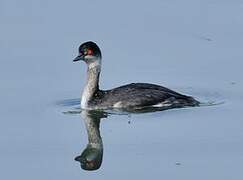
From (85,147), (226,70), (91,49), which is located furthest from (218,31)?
(85,147)

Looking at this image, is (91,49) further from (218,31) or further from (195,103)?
(218,31)

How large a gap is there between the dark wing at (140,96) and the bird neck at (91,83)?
0.62 ft

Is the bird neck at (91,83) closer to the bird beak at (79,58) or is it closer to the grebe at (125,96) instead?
the grebe at (125,96)

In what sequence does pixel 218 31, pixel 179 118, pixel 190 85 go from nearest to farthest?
pixel 179 118, pixel 190 85, pixel 218 31

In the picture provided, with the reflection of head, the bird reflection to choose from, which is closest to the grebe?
the bird reflection

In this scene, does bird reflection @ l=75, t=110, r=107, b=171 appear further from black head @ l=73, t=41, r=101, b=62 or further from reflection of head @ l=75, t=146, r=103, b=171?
black head @ l=73, t=41, r=101, b=62

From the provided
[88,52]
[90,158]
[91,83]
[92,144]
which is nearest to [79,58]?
[88,52]

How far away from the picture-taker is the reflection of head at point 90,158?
603 inches

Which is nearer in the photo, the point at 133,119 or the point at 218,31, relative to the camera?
the point at 133,119

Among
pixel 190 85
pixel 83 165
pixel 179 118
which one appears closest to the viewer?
pixel 83 165

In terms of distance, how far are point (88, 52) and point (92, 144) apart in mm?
2129

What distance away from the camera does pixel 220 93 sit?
707 inches

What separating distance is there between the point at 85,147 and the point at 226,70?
3.34 meters

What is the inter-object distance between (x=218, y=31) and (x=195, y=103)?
2895mm
